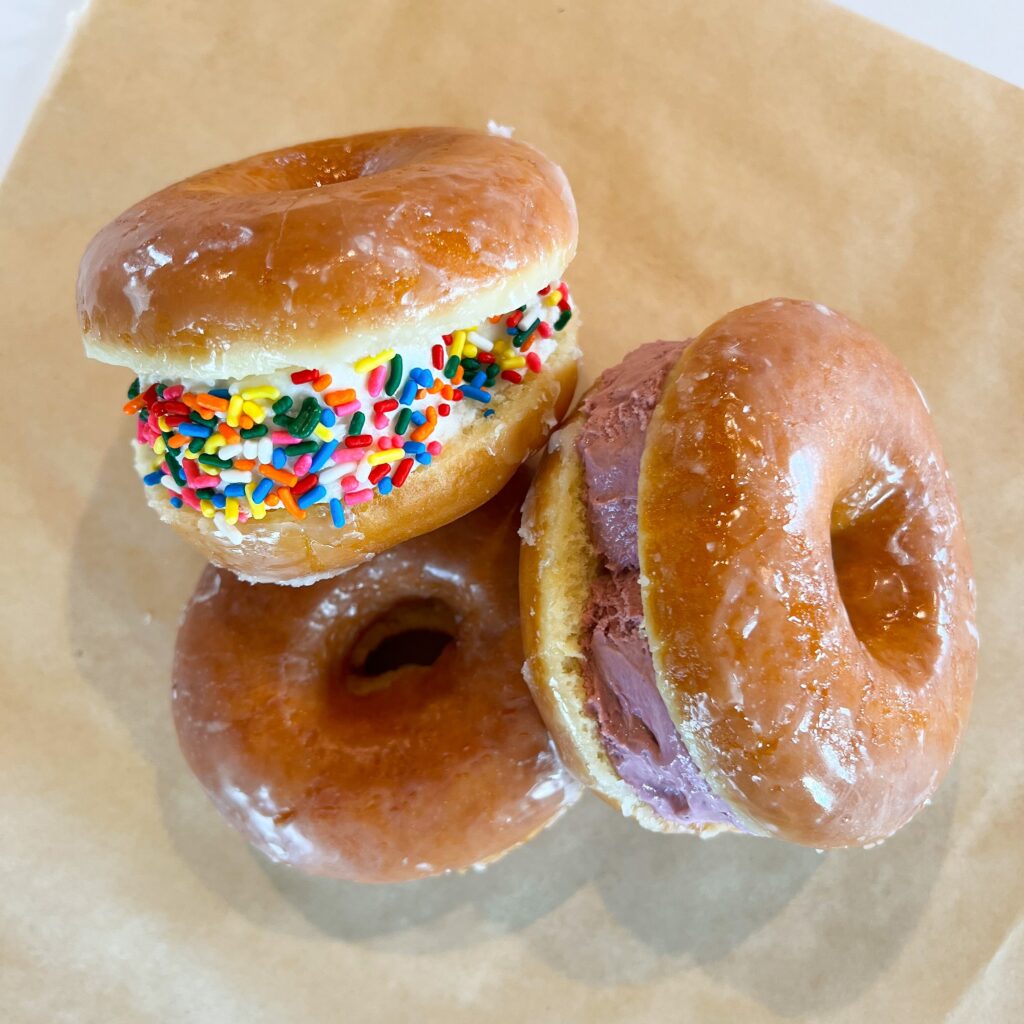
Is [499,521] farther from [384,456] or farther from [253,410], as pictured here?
[253,410]

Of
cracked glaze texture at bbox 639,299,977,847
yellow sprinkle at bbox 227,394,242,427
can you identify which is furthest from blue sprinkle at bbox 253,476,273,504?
cracked glaze texture at bbox 639,299,977,847

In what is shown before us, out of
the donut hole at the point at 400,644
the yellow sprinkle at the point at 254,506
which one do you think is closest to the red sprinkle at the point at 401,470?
the yellow sprinkle at the point at 254,506

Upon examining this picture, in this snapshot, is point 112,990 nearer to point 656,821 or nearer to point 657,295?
point 656,821

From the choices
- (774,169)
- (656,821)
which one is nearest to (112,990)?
(656,821)

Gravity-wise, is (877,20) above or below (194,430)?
above

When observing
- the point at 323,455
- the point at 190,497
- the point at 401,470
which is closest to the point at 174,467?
the point at 190,497
